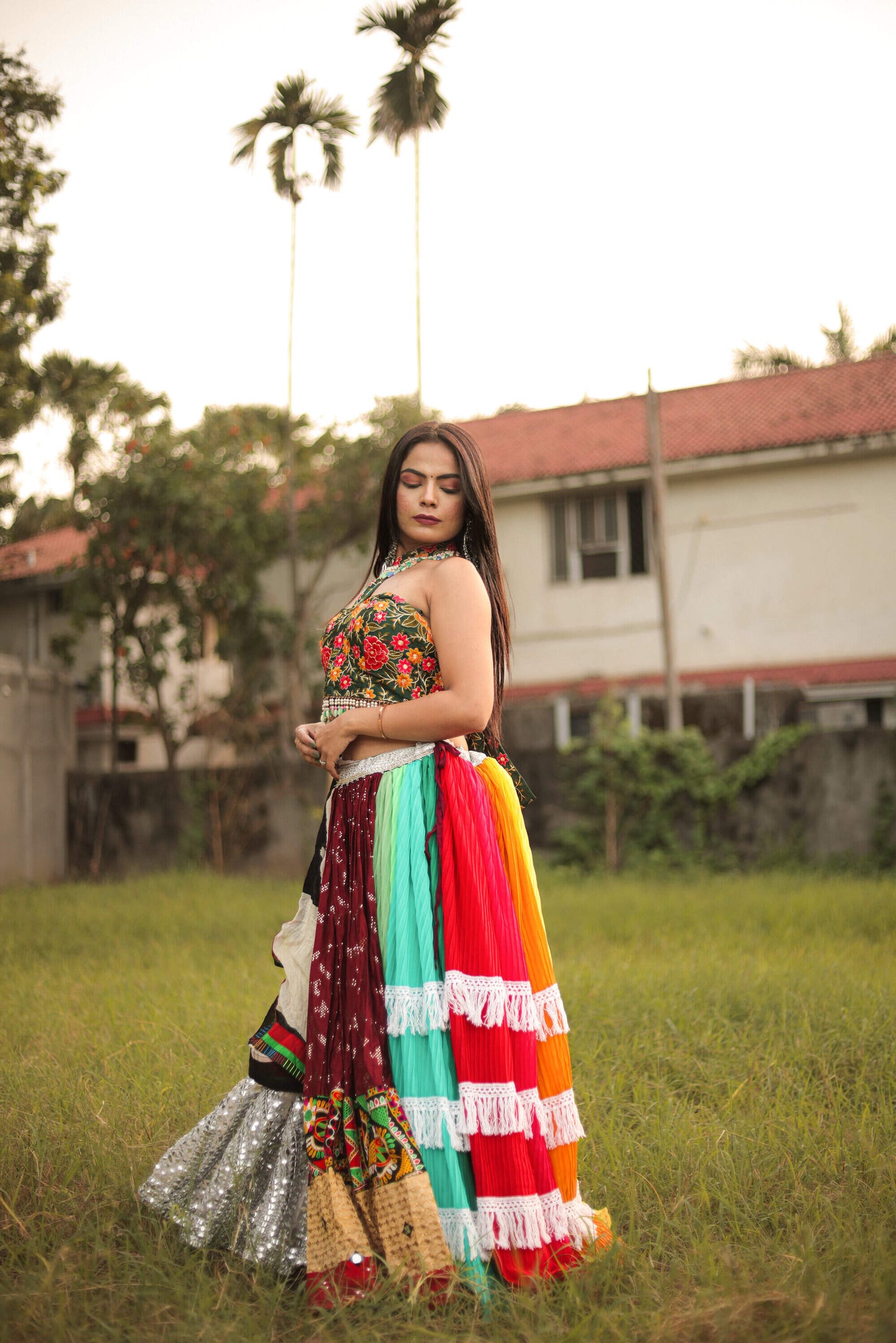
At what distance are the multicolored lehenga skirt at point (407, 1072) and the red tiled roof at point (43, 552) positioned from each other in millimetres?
12547

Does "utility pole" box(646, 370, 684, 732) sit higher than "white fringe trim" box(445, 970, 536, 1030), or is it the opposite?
"utility pole" box(646, 370, 684, 732)

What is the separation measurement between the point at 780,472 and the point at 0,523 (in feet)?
29.1

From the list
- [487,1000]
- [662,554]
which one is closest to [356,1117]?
[487,1000]

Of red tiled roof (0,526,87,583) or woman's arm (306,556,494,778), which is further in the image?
red tiled roof (0,526,87,583)

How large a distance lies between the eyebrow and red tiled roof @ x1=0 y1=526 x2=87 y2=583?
1241 centimetres

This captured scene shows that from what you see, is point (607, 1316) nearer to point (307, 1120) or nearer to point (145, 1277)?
point (307, 1120)

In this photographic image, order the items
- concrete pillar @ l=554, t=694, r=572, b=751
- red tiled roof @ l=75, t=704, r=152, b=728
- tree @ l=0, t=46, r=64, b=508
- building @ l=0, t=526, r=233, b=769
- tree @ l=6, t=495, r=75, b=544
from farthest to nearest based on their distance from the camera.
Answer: tree @ l=6, t=495, r=75, b=544 → red tiled roof @ l=75, t=704, r=152, b=728 → building @ l=0, t=526, r=233, b=769 → concrete pillar @ l=554, t=694, r=572, b=751 → tree @ l=0, t=46, r=64, b=508

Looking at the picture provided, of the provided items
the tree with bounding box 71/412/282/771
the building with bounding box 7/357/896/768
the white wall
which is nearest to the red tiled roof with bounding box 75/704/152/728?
the building with bounding box 7/357/896/768

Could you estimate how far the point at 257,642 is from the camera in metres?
13.6

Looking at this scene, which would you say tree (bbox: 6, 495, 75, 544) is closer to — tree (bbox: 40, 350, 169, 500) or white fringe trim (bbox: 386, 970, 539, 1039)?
tree (bbox: 40, 350, 169, 500)

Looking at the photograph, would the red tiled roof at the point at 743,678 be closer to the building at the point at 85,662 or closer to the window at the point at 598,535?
the window at the point at 598,535

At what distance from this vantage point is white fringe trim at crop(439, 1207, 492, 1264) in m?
2.30

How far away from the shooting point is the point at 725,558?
1382cm

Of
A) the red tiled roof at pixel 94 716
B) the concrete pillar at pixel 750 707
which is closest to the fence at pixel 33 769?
the red tiled roof at pixel 94 716
